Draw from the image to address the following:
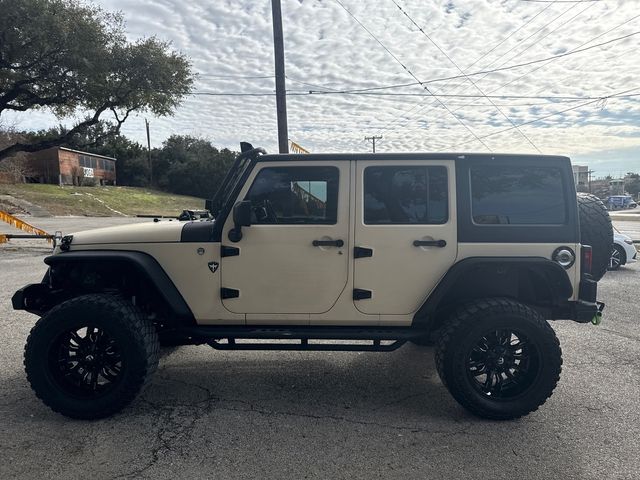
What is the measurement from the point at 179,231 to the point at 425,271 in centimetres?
195

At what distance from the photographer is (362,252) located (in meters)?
3.43

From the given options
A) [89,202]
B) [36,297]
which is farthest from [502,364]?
[89,202]

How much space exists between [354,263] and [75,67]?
14.0m

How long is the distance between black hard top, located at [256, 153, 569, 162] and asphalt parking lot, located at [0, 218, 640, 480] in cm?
195

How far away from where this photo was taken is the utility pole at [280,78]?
10391mm

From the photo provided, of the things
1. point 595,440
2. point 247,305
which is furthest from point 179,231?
point 595,440

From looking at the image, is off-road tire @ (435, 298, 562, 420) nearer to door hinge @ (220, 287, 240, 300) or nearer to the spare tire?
the spare tire

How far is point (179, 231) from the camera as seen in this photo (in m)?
3.53

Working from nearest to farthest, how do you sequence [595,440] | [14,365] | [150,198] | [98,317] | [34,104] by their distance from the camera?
[595,440] → [98,317] → [14,365] → [34,104] → [150,198]

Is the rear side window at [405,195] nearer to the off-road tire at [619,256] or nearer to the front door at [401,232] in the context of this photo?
the front door at [401,232]

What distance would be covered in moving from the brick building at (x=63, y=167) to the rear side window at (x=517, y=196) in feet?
168

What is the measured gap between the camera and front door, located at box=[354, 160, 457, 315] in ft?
11.3

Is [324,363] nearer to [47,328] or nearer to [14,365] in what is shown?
[47,328]

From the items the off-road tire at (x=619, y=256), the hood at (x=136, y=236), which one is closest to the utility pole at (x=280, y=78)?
the hood at (x=136, y=236)
